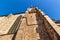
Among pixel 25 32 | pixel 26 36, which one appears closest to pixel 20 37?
pixel 26 36

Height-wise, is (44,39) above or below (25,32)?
below

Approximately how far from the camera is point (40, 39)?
7699 mm

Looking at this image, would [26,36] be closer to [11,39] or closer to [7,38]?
[11,39]

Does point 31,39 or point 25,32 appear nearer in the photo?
point 31,39

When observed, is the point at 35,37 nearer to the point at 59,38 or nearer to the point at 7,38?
the point at 59,38

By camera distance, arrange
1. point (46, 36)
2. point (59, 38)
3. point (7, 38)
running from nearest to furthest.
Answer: point (59, 38), point (46, 36), point (7, 38)

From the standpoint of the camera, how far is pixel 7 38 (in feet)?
33.3

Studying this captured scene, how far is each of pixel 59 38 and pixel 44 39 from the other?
185 centimetres

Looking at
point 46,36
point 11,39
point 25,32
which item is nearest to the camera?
point 46,36

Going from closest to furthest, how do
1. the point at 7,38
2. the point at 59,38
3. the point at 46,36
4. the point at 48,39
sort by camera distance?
1. the point at 59,38
2. the point at 48,39
3. the point at 46,36
4. the point at 7,38

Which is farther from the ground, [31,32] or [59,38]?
[31,32]

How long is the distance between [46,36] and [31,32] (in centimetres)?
115

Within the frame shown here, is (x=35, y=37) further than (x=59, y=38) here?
Yes

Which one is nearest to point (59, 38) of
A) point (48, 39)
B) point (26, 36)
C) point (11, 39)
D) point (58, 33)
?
point (58, 33)
